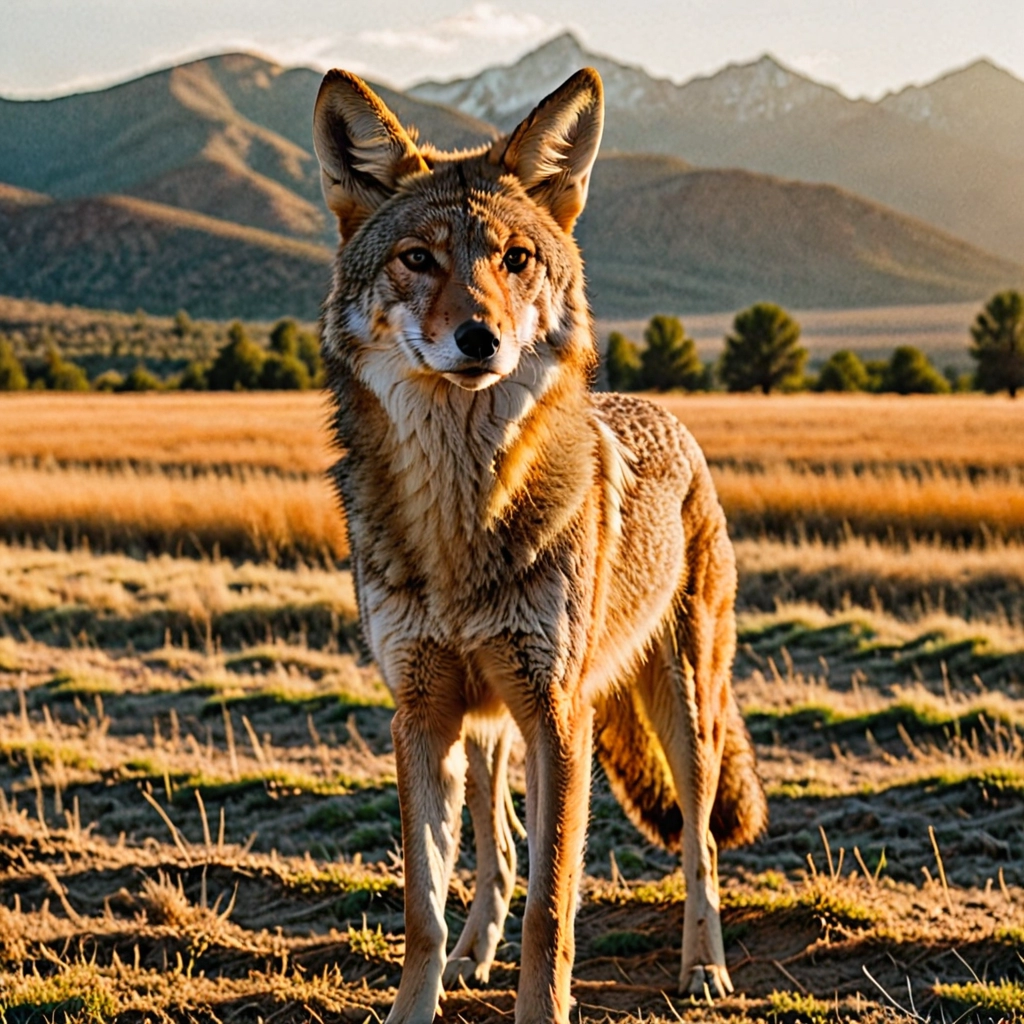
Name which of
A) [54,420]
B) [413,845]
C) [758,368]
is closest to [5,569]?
[413,845]

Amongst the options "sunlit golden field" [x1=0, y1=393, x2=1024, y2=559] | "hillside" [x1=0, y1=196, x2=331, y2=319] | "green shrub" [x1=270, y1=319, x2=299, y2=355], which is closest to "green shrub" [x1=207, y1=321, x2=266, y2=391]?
"green shrub" [x1=270, y1=319, x2=299, y2=355]

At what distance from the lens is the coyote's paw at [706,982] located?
4.93 meters

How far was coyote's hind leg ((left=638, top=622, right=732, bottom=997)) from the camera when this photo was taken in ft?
16.8

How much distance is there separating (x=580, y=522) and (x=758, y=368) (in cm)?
7239

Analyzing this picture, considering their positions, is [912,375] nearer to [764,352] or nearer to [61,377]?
[764,352]

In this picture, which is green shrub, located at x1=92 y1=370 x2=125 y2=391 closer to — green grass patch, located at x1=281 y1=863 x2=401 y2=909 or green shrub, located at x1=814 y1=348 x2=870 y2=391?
green shrub, located at x1=814 y1=348 x2=870 y2=391

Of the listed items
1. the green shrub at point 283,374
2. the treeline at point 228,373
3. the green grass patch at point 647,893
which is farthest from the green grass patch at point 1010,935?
the green shrub at point 283,374

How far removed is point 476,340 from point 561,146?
3.78ft

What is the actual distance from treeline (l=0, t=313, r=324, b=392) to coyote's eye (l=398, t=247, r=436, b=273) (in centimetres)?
6296

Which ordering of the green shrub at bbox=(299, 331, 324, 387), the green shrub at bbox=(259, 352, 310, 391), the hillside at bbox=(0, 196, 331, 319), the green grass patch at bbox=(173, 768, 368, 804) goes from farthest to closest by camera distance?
the hillside at bbox=(0, 196, 331, 319), the green shrub at bbox=(299, 331, 324, 387), the green shrub at bbox=(259, 352, 310, 391), the green grass patch at bbox=(173, 768, 368, 804)

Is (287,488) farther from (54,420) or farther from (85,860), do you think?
(54,420)

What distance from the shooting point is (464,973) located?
200 inches

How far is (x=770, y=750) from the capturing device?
28.2 feet

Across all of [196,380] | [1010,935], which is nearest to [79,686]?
[1010,935]
